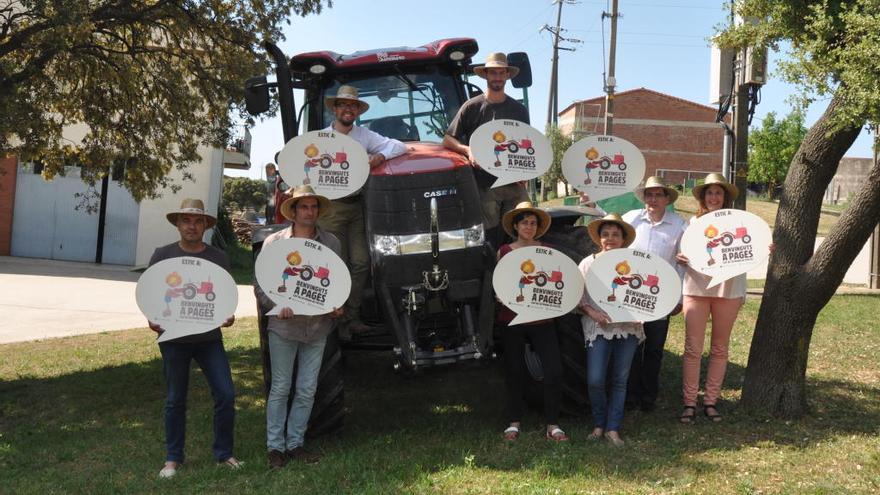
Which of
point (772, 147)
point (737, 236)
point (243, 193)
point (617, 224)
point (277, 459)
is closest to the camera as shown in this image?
point (277, 459)

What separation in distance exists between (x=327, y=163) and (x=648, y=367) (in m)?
3.06

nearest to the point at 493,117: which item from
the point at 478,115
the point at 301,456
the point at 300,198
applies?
the point at 478,115

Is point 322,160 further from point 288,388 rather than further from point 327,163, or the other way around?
point 288,388

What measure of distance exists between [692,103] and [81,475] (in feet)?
208

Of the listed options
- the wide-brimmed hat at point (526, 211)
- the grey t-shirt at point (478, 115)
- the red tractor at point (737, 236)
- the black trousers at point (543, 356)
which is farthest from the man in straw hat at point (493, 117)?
the red tractor at point (737, 236)

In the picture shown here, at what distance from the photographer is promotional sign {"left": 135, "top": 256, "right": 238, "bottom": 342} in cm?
535

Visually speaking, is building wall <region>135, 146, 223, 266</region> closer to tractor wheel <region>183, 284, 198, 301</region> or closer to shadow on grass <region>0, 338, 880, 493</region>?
shadow on grass <region>0, 338, 880, 493</region>

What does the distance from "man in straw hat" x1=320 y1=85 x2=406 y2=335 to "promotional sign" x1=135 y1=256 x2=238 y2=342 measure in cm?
82

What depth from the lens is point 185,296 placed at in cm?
539

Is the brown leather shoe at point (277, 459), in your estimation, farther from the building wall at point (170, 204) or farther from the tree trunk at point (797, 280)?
the building wall at point (170, 204)

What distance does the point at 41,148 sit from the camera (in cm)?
887

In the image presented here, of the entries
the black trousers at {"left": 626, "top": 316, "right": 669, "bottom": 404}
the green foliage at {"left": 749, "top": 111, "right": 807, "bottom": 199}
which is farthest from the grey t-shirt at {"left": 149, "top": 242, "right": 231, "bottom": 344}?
the green foliage at {"left": 749, "top": 111, "right": 807, "bottom": 199}

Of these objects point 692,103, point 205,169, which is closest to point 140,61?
point 205,169

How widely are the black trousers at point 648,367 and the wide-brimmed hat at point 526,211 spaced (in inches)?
56.0
